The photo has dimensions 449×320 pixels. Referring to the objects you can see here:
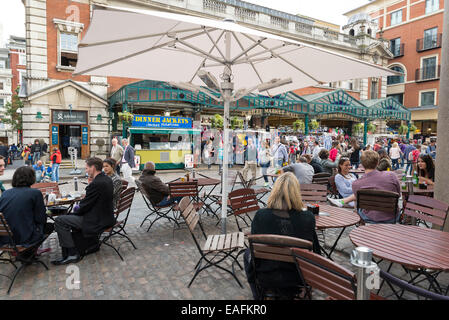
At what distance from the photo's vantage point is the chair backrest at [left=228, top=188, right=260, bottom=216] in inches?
174

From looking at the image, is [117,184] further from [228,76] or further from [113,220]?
[228,76]

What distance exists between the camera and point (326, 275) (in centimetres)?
191

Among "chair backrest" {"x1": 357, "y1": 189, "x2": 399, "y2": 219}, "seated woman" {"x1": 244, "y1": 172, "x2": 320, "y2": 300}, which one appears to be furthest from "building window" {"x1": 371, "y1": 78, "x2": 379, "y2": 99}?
"seated woman" {"x1": 244, "y1": 172, "x2": 320, "y2": 300}

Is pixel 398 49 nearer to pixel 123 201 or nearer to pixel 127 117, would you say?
pixel 127 117

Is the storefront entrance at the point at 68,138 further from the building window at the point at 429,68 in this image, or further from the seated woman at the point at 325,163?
the building window at the point at 429,68

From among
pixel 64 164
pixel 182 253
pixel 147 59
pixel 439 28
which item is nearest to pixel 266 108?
pixel 64 164

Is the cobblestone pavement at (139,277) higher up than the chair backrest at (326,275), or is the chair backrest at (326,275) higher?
the chair backrest at (326,275)

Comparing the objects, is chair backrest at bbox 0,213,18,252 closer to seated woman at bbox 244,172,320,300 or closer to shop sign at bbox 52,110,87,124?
seated woman at bbox 244,172,320,300

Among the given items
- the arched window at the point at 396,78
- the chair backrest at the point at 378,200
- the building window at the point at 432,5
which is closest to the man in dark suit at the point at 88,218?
the chair backrest at the point at 378,200

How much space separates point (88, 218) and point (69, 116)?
15.2 metres

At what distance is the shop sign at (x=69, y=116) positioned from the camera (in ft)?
54.1

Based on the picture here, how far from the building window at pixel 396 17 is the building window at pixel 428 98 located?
399 inches

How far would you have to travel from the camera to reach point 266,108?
64.8 feet

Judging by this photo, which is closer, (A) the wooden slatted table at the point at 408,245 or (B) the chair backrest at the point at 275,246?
(B) the chair backrest at the point at 275,246
